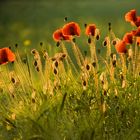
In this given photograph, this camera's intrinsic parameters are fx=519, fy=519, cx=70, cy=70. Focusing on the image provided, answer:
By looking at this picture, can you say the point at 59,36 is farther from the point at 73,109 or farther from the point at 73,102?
the point at 73,109

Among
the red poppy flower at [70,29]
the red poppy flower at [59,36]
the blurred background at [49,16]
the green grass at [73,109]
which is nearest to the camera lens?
the green grass at [73,109]

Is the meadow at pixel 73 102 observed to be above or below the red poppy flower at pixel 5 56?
below

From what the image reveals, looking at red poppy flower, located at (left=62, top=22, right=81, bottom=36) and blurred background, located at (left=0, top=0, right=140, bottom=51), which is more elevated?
red poppy flower, located at (left=62, top=22, right=81, bottom=36)

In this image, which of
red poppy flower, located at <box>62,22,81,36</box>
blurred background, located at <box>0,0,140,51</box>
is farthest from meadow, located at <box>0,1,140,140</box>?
blurred background, located at <box>0,0,140,51</box>

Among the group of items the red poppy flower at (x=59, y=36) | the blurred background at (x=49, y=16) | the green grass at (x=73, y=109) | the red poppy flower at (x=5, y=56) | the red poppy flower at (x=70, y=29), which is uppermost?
the red poppy flower at (x=70, y=29)

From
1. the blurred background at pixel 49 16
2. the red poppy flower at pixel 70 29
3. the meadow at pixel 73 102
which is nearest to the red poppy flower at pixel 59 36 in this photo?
the meadow at pixel 73 102

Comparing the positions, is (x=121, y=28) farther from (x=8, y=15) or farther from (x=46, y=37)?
(x=8, y=15)

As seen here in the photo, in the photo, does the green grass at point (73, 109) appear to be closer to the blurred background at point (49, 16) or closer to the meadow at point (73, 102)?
the meadow at point (73, 102)

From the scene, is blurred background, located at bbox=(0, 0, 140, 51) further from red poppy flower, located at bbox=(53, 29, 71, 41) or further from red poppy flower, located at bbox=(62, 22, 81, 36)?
red poppy flower, located at bbox=(62, 22, 81, 36)

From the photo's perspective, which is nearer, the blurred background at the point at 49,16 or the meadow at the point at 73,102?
the meadow at the point at 73,102
